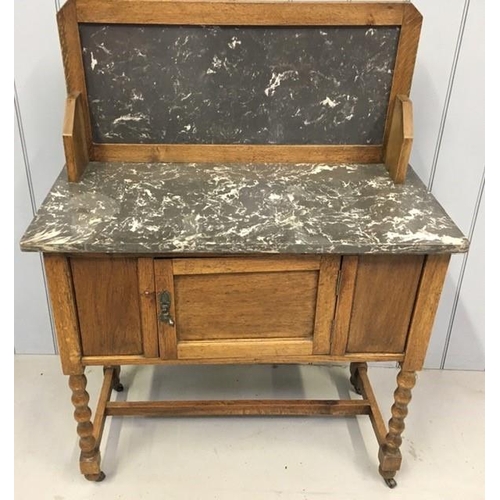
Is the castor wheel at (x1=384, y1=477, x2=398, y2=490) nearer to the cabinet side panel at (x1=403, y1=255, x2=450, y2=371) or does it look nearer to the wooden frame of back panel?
the cabinet side panel at (x1=403, y1=255, x2=450, y2=371)

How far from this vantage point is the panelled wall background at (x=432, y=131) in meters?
1.79

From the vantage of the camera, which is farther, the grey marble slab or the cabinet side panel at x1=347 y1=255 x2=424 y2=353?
the grey marble slab

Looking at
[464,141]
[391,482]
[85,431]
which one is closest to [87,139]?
[85,431]

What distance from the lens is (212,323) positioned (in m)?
1.53

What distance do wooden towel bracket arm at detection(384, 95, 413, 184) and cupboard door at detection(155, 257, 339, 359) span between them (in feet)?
1.32

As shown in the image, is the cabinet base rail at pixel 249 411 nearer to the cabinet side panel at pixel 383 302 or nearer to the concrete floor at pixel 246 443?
the concrete floor at pixel 246 443

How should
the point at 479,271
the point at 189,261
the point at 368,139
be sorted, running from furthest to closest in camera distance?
the point at 479,271, the point at 368,139, the point at 189,261

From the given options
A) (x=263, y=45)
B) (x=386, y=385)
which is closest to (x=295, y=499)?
(x=386, y=385)

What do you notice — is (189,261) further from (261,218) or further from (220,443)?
(220,443)

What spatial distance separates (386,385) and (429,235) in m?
1.01

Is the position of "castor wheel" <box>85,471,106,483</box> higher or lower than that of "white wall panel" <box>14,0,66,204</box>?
lower

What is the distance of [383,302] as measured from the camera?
1.52 meters

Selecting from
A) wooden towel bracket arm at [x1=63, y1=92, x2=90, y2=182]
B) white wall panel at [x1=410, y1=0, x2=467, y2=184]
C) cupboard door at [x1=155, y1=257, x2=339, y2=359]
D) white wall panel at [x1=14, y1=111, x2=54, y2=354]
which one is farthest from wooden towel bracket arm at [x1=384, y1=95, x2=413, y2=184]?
white wall panel at [x1=14, y1=111, x2=54, y2=354]

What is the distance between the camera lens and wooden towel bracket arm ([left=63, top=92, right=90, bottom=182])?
5.16 ft
